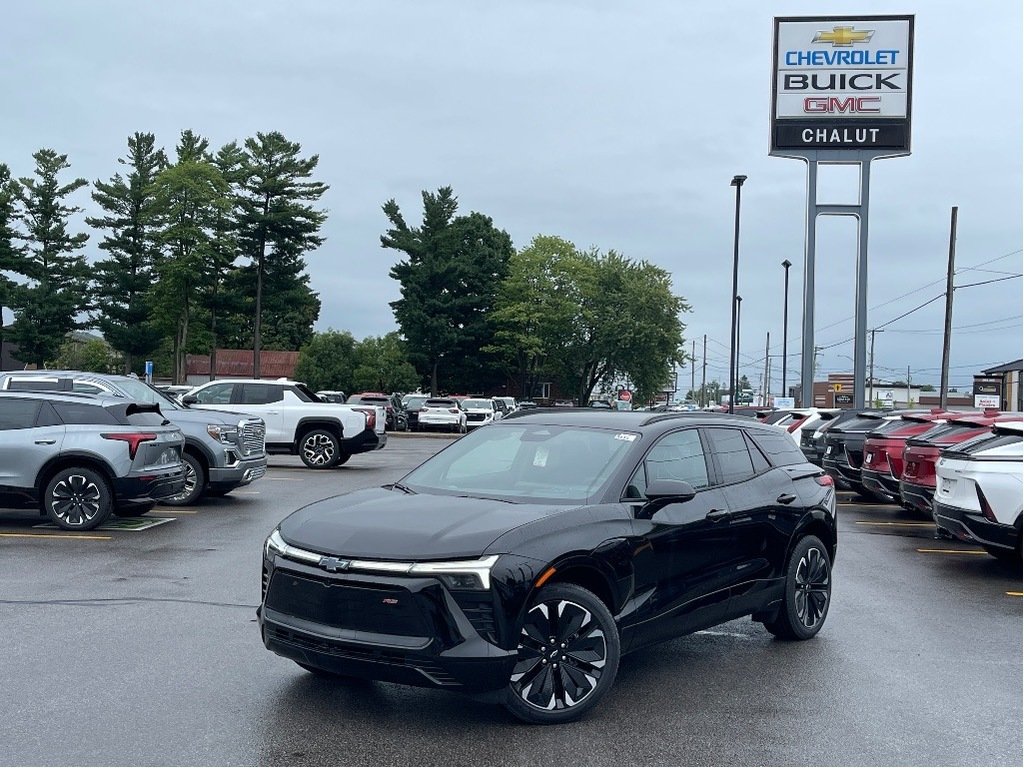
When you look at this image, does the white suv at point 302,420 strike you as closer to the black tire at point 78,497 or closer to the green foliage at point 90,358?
the black tire at point 78,497

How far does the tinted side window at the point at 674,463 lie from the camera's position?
632cm

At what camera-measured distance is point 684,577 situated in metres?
6.35

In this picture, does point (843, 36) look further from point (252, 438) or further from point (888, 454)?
point (252, 438)

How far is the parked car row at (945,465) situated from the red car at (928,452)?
1 cm

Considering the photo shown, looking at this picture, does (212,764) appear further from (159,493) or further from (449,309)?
(449,309)

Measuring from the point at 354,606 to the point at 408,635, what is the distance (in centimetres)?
31

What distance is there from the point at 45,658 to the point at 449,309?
2559 inches

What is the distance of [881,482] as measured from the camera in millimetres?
16422

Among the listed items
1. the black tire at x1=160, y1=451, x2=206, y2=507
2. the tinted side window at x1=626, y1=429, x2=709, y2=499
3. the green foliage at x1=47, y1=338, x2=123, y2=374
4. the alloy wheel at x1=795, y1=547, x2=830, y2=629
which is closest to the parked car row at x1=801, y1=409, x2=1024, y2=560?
the alloy wheel at x1=795, y1=547, x2=830, y2=629

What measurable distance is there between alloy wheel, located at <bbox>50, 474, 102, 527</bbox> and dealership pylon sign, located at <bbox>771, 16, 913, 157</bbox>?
30221 mm

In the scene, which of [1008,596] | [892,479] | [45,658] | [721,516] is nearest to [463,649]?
[721,516]

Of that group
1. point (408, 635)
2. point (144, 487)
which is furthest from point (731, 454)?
point (144, 487)

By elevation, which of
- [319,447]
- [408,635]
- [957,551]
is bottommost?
[957,551]

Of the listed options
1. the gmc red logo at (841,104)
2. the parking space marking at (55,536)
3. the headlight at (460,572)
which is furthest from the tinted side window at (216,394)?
the gmc red logo at (841,104)
